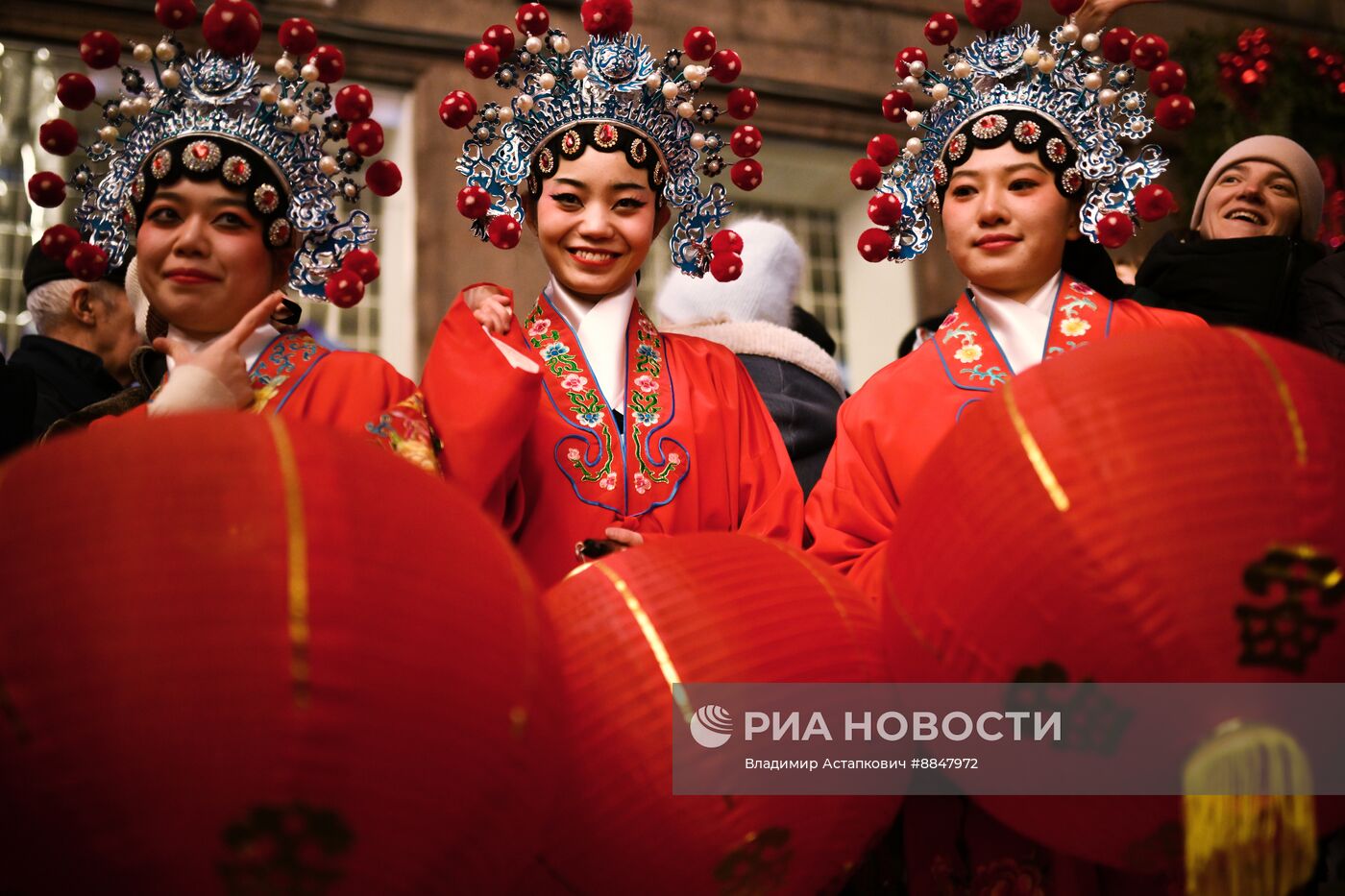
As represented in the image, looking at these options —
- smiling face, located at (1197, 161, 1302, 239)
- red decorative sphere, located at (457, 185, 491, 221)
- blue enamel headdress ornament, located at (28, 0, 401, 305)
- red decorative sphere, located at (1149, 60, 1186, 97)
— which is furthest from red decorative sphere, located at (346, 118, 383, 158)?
smiling face, located at (1197, 161, 1302, 239)

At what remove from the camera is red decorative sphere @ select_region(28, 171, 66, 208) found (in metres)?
3.31

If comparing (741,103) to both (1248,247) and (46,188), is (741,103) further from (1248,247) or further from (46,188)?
(46,188)

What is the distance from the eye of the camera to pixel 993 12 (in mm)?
3256

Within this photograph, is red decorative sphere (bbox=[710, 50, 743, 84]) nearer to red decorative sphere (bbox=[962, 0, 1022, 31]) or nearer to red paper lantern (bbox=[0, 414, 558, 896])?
red decorative sphere (bbox=[962, 0, 1022, 31])

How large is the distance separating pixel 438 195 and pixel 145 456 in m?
4.92

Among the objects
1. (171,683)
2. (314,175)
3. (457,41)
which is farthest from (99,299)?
(171,683)

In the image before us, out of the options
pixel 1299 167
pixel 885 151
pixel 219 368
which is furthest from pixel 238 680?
pixel 1299 167

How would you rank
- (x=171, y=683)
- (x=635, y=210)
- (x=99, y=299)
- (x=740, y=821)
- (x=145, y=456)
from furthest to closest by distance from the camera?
(x=99, y=299)
(x=635, y=210)
(x=740, y=821)
(x=145, y=456)
(x=171, y=683)

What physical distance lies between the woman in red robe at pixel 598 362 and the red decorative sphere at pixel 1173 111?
3.48 feet

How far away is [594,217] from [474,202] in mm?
318

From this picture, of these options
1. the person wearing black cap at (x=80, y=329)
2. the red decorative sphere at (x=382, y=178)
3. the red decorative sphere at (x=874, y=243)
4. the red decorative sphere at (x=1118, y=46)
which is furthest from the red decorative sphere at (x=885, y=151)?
the person wearing black cap at (x=80, y=329)

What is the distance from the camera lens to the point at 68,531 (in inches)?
62.8

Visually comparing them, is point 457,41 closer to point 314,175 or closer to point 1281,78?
point 314,175

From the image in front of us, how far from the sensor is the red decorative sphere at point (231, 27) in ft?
10.5
